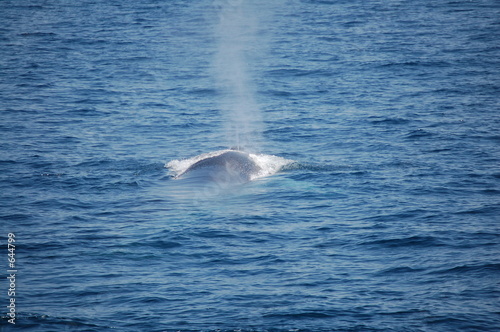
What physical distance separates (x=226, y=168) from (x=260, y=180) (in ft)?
4.60

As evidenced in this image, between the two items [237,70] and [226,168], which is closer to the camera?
[226,168]

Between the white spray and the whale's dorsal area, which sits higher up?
the white spray

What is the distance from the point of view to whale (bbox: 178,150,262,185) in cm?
2684

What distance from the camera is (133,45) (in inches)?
2265

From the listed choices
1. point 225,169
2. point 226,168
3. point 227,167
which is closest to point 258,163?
point 227,167

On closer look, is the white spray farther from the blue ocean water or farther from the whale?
the whale

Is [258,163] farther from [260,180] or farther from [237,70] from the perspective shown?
[237,70]

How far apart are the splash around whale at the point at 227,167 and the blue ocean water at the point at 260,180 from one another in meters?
0.40

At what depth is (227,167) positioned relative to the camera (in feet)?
91.0

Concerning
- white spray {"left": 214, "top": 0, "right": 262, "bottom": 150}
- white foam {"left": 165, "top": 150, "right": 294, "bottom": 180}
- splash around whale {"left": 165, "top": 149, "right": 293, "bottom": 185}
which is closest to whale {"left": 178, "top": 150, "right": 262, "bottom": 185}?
splash around whale {"left": 165, "top": 149, "right": 293, "bottom": 185}

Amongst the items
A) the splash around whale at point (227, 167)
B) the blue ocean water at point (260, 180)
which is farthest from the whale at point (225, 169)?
the blue ocean water at point (260, 180)

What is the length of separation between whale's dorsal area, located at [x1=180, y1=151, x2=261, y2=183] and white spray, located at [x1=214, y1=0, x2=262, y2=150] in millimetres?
4218

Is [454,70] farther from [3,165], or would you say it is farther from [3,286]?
[3,286]

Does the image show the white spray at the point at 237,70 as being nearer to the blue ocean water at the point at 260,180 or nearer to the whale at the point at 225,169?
the blue ocean water at the point at 260,180
